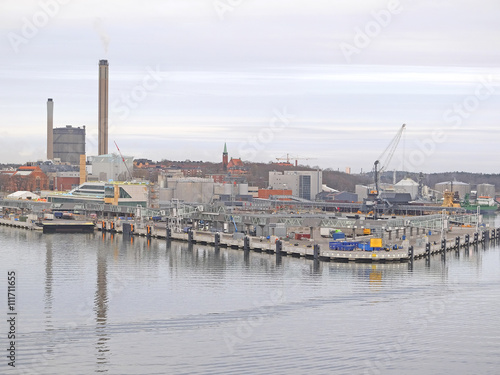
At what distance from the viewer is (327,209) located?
6644 centimetres

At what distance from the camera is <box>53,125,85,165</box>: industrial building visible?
Result: 108125 mm

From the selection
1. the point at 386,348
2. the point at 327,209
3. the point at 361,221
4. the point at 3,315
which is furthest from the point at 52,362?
the point at 327,209

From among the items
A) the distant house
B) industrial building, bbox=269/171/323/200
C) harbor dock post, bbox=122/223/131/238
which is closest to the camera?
harbor dock post, bbox=122/223/131/238

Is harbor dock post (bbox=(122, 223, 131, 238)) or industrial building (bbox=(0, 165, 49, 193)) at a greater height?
industrial building (bbox=(0, 165, 49, 193))

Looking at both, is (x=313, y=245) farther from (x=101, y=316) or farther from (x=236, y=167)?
(x=236, y=167)

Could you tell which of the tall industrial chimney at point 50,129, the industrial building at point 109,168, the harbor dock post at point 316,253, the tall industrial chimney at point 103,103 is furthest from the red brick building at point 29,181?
the harbor dock post at point 316,253

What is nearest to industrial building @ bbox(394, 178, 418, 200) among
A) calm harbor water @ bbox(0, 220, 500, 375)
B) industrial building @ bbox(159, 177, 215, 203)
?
industrial building @ bbox(159, 177, 215, 203)

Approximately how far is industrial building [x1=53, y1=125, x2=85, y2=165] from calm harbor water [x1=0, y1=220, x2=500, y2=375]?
270 feet

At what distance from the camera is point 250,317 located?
1728cm

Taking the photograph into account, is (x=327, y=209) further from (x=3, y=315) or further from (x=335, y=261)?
(x=3, y=315)

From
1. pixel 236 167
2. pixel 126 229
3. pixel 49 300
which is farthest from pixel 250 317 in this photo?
pixel 236 167

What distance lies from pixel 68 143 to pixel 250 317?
95.1 m

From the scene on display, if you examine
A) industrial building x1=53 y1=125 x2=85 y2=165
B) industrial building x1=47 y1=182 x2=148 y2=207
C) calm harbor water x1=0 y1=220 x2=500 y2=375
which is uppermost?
industrial building x1=53 y1=125 x2=85 y2=165

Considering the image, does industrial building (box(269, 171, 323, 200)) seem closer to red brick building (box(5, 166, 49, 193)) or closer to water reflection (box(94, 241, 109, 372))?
red brick building (box(5, 166, 49, 193))
